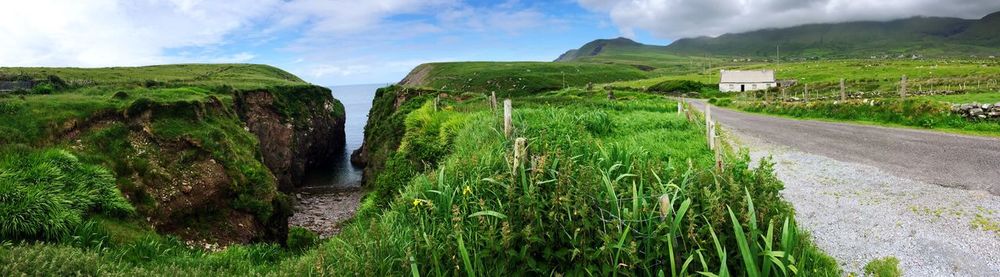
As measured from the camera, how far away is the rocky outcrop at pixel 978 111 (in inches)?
707

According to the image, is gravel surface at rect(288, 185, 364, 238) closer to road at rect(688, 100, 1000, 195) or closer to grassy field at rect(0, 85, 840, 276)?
grassy field at rect(0, 85, 840, 276)

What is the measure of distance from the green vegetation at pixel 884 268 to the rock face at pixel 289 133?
4102 centimetres

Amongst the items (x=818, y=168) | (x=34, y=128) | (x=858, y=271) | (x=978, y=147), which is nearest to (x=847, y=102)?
(x=978, y=147)

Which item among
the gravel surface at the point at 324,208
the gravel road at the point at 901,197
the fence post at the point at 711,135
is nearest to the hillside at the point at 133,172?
the gravel surface at the point at 324,208

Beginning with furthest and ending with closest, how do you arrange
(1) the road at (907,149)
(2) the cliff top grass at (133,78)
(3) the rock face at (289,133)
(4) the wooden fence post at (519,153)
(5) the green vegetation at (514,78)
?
(5) the green vegetation at (514,78), (2) the cliff top grass at (133,78), (3) the rock face at (289,133), (1) the road at (907,149), (4) the wooden fence post at (519,153)

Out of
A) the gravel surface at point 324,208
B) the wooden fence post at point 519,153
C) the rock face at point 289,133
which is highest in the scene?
the wooden fence post at point 519,153

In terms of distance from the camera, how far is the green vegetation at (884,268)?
662 centimetres

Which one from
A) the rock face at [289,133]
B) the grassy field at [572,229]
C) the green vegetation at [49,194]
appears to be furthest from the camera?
the rock face at [289,133]

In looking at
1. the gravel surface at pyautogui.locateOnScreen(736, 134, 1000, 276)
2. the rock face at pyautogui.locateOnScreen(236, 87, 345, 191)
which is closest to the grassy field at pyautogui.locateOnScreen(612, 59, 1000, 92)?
the gravel surface at pyautogui.locateOnScreen(736, 134, 1000, 276)

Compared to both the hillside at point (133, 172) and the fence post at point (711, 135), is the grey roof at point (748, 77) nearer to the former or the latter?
the hillside at point (133, 172)

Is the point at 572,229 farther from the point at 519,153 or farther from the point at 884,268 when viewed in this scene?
the point at 884,268

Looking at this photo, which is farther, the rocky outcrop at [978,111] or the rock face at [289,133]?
the rock face at [289,133]

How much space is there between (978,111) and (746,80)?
7845cm

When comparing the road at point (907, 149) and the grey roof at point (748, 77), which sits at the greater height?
the grey roof at point (748, 77)
